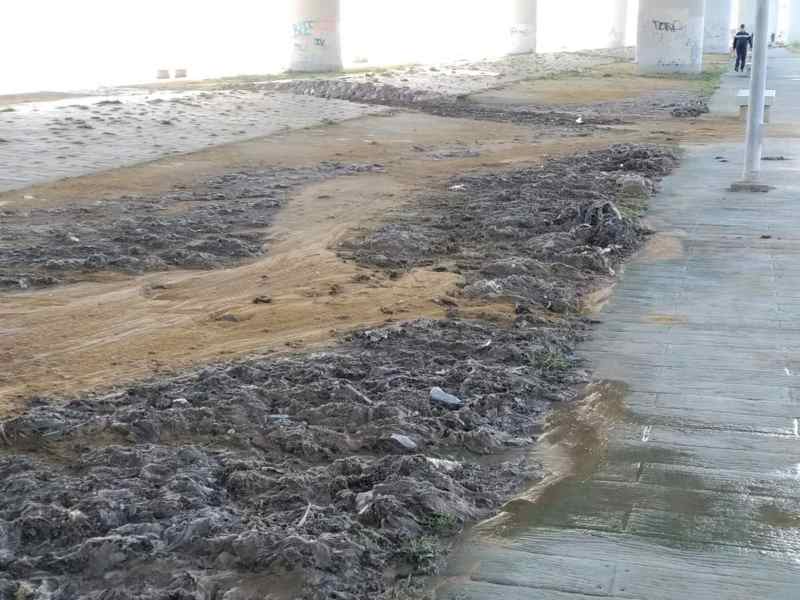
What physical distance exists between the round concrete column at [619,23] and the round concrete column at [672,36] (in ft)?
120

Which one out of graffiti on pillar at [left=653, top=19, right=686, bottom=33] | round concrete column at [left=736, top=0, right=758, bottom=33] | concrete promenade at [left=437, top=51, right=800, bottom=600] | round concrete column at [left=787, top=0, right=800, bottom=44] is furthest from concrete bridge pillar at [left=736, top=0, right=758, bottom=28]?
concrete promenade at [left=437, top=51, right=800, bottom=600]

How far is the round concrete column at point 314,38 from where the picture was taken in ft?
139

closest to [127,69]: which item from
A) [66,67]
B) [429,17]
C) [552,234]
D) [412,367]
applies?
[66,67]

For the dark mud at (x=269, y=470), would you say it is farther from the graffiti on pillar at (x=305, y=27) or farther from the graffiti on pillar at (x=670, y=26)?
the graffiti on pillar at (x=305, y=27)

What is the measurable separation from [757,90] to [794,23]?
7381cm

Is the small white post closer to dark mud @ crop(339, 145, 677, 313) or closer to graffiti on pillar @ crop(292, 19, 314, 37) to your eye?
dark mud @ crop(339, 145, 677, 313)

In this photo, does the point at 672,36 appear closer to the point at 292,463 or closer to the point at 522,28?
the point at 522,28

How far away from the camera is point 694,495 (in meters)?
4.75

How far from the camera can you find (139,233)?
34.5 feet

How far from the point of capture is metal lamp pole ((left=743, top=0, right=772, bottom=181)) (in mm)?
12383

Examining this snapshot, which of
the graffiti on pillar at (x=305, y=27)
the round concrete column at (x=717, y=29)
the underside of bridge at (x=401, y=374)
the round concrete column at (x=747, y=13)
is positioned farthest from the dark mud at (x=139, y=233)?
the round concrete column at (x=747, y=13)

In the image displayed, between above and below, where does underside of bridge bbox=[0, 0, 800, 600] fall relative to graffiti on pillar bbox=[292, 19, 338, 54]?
below

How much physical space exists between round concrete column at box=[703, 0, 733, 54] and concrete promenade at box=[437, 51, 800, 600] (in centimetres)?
5718

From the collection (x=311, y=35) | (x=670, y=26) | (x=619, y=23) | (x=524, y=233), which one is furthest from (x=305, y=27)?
(x=619, y=23)
